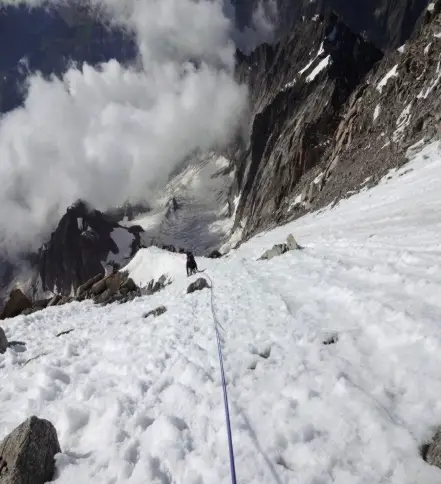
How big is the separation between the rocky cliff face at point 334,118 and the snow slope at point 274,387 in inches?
1282

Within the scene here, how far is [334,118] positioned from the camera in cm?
12144

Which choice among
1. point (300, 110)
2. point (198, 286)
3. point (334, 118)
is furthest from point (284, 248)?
point (300, 110)

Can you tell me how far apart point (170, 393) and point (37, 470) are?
2.66 m

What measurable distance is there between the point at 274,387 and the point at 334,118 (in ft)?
411

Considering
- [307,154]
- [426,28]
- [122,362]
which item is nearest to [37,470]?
[122,362]

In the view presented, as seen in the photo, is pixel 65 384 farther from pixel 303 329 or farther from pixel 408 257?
pixel 408 257

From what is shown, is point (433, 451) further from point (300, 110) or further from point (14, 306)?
point (300, 110)

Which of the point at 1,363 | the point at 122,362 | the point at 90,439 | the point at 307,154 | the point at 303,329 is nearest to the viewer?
the point at 90,439

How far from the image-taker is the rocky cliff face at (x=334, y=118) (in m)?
54.2

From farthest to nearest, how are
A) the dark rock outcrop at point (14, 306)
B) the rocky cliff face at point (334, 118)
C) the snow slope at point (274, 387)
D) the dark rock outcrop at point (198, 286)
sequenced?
1. the rocky cliff face at point (334, 118)
2. the dark rock outcrop at point (14, 306)
3. the dark rock outcrop at point (198, 286)
4. the snow slope at point (274, 387)

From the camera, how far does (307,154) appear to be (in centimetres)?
11612

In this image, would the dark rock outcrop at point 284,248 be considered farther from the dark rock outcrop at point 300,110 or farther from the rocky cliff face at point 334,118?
the dark rock outcrop at point 300,110

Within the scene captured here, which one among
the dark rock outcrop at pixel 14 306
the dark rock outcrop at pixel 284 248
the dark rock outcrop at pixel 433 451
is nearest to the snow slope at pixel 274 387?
the dark rock outcrop at pixel 433 451

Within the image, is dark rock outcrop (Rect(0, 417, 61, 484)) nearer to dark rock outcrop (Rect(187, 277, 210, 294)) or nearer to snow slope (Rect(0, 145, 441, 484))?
snow slope (Rect(0, 145, 441, 484))
